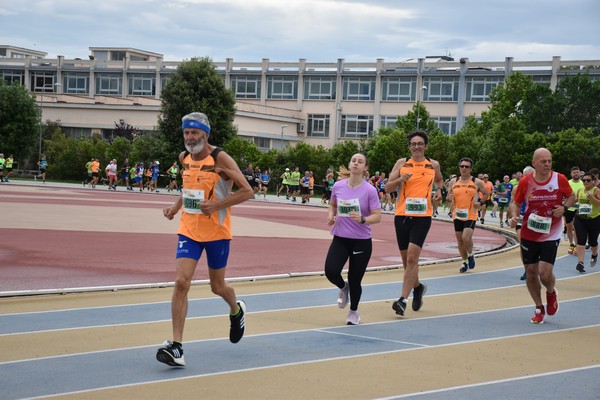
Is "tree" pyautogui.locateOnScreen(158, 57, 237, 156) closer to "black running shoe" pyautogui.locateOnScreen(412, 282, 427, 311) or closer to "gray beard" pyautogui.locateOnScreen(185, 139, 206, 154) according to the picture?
"black running shoe" pyautogui.locateOnScreen(412, 282, 427, 311)

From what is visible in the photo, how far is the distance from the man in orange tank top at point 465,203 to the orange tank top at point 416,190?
5401 mm

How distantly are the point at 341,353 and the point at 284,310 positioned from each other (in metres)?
2.66

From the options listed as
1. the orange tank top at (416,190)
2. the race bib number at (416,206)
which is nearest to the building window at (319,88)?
the orange tank top at (416,190)

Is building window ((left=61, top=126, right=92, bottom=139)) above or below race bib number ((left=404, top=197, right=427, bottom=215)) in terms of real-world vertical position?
above

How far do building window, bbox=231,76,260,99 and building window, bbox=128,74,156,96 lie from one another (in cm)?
928

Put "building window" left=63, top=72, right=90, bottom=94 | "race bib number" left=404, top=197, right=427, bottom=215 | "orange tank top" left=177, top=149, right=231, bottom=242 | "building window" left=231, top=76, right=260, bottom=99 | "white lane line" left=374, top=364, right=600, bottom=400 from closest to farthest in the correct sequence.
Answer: "white lane line" left=374, top=364, right=600, bottom=400 < "orange tank top" left=177, top=149, right=231, bottom=242 < "race bib number" left=404, top=197, right=427, bottom=215 < "building window" left=231, top=76, right=260, bottom=99 < "building window" left=63, top=72, right=90, bottom=94


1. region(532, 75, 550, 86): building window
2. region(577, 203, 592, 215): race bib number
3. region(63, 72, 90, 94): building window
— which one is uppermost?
region(532, 75, 550, 86): building window

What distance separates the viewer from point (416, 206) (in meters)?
11.1

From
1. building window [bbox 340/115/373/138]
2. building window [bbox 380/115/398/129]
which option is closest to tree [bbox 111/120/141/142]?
building window [bbox 340/115/373/138]

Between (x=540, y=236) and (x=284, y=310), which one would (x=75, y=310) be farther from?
(x=540, y=236)

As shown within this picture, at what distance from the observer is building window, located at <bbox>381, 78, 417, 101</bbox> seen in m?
88.8

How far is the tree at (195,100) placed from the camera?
2504 inches

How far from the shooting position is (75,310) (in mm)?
10344

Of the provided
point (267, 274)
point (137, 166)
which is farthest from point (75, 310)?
point (137, 166)
